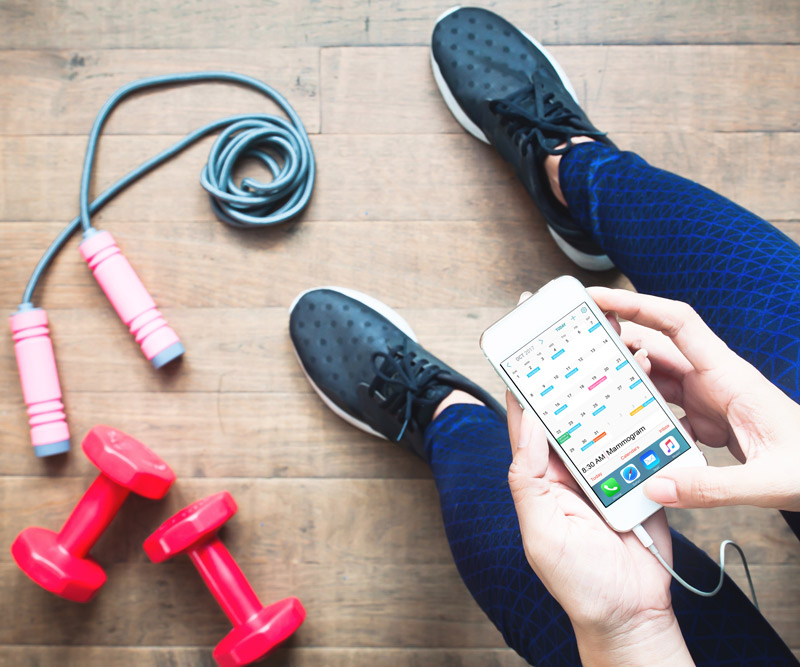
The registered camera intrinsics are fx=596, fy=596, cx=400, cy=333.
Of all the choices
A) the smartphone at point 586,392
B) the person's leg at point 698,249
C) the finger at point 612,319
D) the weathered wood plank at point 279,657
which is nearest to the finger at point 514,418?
the smartphone at point 586,392

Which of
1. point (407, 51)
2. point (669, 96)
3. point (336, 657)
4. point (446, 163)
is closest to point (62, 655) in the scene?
point (336, 657)

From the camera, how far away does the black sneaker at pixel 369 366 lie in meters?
0.86

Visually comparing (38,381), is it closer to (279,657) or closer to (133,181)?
(133,181)

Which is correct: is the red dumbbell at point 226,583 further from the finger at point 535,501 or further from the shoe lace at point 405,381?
the finger at point 535,501

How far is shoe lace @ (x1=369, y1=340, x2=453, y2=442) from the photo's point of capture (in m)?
0.86

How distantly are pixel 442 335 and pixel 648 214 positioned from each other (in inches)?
13.2

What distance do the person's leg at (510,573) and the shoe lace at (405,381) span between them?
4 cm

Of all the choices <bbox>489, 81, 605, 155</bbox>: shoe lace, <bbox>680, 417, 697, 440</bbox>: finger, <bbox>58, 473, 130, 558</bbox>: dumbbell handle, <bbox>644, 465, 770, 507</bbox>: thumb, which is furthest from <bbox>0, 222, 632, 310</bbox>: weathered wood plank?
<bbox>644, 465, 770, 507</bbox>: thumb

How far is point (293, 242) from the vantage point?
0.92 metres

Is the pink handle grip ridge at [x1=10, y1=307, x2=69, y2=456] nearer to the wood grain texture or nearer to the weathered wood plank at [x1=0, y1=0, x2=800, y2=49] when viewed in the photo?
the wood grain texture

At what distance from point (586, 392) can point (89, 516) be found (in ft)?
2.29

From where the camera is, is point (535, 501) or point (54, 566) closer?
point (535, 501)

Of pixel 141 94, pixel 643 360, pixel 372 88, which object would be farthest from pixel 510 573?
pixel 141 94

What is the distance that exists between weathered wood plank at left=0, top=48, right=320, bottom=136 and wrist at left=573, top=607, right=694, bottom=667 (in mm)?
774
